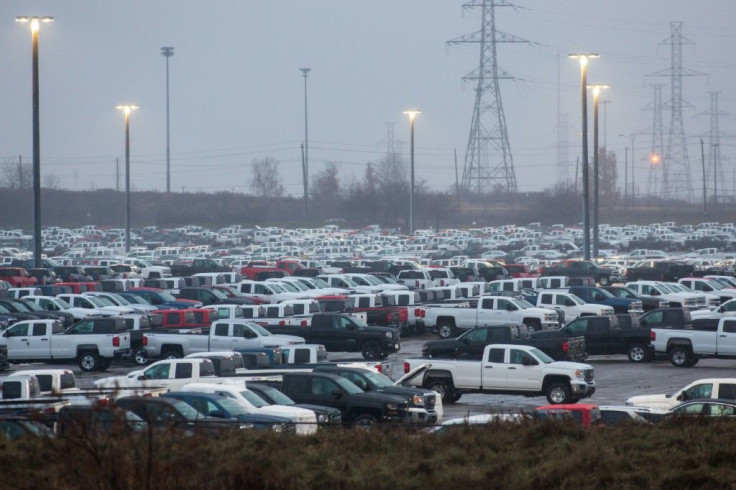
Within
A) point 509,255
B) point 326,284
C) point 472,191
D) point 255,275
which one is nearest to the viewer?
point 326,284

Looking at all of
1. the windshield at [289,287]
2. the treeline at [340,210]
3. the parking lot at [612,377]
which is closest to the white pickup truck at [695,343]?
the parking lot at [612,377]

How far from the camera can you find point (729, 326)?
1307 inches

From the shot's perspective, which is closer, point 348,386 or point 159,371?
point 348,386

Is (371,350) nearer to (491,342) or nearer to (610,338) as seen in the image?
(491,342)

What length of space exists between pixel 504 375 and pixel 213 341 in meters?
9.39

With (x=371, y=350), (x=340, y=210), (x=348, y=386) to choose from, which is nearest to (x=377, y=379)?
(x=348, y=386)

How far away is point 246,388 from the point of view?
23375 mm

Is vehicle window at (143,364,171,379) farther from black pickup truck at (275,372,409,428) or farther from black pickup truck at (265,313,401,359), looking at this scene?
black pickup truck at (265,313,401,359)

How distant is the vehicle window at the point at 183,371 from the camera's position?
1064 inches

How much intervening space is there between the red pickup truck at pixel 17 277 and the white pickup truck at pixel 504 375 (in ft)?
105

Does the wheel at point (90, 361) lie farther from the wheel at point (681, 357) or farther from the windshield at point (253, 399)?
the wheel at point (681, 357)

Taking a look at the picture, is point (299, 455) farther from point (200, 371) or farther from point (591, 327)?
point (591, 327)

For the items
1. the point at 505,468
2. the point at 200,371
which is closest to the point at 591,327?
the point at 200,371

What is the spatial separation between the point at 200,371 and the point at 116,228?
3972 inches
